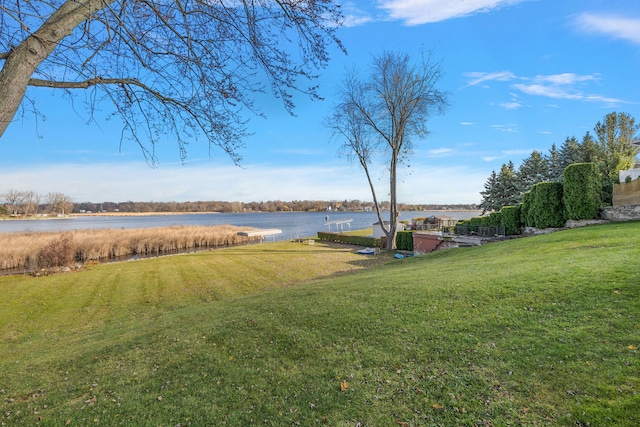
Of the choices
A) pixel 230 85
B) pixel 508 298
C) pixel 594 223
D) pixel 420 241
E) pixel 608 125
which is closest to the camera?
Result: pixel 230 85

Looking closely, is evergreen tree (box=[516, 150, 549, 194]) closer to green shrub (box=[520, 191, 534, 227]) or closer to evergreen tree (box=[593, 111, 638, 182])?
evergreen tree (box=[593, 111, 638, 182])

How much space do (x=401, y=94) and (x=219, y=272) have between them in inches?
762

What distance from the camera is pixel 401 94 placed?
79.8ft

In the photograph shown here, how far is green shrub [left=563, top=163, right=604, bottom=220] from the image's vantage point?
620 inches

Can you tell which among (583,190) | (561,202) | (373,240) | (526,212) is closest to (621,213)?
(583,190)

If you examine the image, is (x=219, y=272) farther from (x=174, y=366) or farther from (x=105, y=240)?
(x=105, y=240)

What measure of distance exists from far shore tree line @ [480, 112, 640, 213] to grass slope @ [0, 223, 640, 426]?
2801 cm

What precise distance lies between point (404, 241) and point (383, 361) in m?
25.2

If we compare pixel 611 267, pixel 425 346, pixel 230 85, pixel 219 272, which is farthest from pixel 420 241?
pixel 230 85

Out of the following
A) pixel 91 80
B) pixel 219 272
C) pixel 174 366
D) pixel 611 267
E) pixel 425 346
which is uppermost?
pixel 91 80

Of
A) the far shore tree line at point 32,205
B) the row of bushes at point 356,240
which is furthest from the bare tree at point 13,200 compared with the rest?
the row of bushes at point 356,240

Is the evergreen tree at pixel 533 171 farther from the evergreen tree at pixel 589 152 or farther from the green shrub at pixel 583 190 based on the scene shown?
the green shrub at pixel 583 190

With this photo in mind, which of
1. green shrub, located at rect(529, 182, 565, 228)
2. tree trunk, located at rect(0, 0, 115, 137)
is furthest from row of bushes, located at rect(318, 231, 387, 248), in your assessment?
tree trunk, located at rect(0, 0, 115, 137)

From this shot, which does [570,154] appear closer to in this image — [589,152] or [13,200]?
[589,152]
